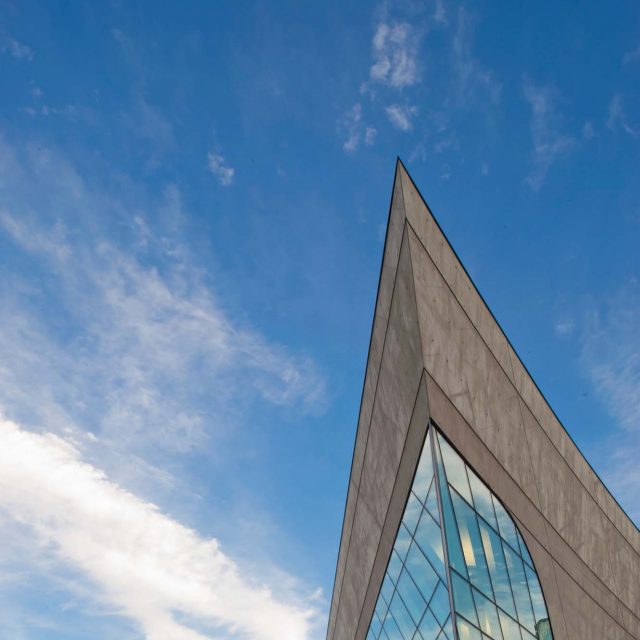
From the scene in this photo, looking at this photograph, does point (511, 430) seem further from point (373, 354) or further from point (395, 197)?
point (395, 197)

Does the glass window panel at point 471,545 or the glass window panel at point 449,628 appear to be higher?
the glass window panel at point 471,545

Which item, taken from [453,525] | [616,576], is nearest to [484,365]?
[453,525]

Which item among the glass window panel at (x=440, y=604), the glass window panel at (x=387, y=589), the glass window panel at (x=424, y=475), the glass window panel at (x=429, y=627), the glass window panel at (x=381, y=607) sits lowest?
the glass window panel at (x=429, y=627)

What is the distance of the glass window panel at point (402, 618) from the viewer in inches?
586

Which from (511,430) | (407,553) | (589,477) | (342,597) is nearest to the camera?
(407,553)

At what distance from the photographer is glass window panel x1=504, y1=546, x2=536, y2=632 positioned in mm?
13445

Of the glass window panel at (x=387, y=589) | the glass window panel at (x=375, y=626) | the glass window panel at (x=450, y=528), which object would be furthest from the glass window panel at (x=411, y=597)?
the glass window panel at (x=375, y=626)

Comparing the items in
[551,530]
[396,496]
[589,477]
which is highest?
[589,477]

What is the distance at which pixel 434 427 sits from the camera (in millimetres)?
12047

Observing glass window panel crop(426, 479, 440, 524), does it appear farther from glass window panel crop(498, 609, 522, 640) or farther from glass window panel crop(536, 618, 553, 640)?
glass window panel crop(536, 618, 553, 640)

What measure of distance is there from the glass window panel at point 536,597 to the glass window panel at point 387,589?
14.7ft

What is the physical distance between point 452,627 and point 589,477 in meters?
13.7

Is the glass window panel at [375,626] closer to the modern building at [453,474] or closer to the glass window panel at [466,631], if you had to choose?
the modern building at [453,474]

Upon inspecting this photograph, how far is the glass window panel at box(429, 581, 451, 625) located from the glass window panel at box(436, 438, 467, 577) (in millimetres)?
691
